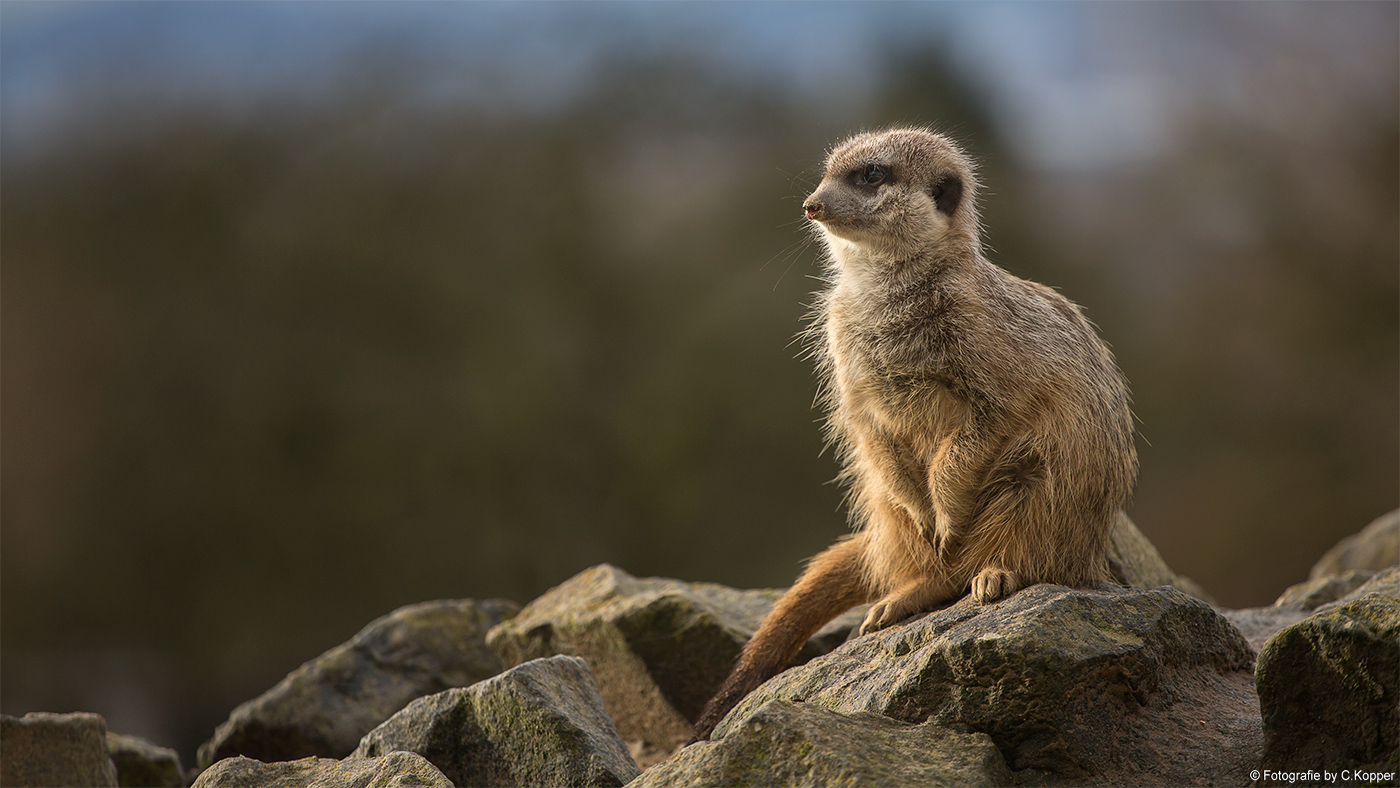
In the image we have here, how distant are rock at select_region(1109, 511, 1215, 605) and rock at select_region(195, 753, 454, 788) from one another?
2.23 m

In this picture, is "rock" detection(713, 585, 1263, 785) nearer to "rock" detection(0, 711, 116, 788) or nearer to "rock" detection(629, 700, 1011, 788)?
"rock" detection(629, 700, 1011, 788)

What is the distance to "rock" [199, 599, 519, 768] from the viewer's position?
375cm

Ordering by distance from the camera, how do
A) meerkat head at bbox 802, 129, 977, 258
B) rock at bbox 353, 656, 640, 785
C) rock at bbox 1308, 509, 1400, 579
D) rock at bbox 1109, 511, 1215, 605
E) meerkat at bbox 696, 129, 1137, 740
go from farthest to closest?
rock at bbox 1308, 509, 1400, 579
rock at bbox 1109, 511, 1215, 605
meerkat head at bbox 802, 129, 977, 258
meerkat at bbox 696, 129, 1137, 740
rock at bbox 353, 656, 640, 785

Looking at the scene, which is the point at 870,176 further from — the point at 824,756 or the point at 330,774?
the point at 330,774

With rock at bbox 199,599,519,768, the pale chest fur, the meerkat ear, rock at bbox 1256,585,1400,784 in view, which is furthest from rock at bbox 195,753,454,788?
the meerkat ear

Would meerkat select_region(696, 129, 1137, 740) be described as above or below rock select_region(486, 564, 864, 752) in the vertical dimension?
above

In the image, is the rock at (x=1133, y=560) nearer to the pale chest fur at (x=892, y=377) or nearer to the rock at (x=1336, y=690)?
the pale chest fur at (x=892, y=377)

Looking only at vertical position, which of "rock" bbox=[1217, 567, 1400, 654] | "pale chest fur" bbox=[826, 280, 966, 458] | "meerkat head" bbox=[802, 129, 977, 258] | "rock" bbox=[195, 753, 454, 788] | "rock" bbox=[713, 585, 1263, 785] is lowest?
"rock" bbox=[195, 753, 454, 788]

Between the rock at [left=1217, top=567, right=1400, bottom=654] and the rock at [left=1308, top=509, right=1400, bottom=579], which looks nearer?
the rock at [left=1217, top=567, right=1400, bottom=654]

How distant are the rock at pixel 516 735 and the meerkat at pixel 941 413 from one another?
370mm

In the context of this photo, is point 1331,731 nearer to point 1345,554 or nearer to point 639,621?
point 639,621

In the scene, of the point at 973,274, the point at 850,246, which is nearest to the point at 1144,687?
the point at 973,274

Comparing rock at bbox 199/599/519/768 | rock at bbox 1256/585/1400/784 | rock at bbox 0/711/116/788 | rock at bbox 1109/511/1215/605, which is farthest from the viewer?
rock at bbox 199/599/519/768

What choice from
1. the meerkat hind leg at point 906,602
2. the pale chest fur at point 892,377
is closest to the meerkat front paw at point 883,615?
the meerkat hind leg at point 906,602
